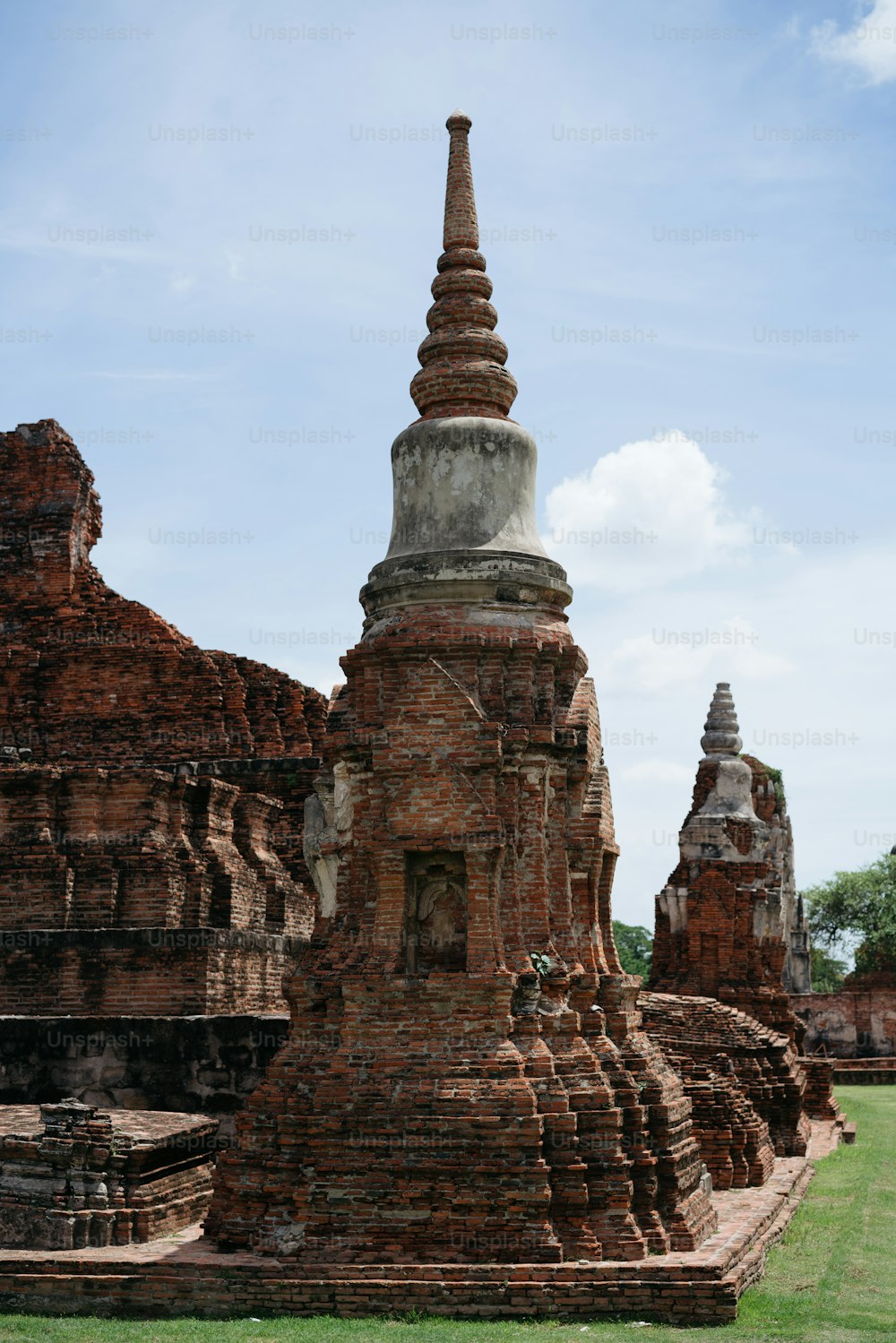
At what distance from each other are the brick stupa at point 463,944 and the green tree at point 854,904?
44.3 meters

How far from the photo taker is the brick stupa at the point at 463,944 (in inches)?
428

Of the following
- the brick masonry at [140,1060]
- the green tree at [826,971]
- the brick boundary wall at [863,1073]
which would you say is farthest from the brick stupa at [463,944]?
the green tree at [826,971]

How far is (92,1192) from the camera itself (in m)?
11.8

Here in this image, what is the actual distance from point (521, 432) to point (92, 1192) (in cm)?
667

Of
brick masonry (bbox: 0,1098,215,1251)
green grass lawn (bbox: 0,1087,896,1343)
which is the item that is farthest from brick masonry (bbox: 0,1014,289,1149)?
green grass lawn (bbox: 0,1087,896,1343)

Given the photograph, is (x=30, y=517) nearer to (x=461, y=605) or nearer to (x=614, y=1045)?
(x=461, y=605)

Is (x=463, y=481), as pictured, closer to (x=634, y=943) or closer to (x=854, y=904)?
(x=854, y=904)

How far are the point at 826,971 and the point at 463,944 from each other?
5859cm

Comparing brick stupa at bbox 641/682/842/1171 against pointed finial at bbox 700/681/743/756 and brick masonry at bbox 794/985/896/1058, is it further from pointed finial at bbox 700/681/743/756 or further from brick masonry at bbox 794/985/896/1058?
brick masonry at bbox 794/985/896/1058

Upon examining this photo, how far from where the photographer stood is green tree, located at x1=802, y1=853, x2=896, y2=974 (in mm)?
55906

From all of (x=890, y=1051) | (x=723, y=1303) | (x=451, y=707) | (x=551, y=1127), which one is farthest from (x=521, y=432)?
(x=890, y=1051)

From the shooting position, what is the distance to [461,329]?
43.5 ft

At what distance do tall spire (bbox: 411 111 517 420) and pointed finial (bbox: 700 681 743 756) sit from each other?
1420 centimetres

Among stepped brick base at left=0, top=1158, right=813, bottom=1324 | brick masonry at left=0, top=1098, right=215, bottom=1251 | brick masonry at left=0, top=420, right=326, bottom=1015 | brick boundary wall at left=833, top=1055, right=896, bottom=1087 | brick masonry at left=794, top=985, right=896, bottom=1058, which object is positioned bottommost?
stepped brick base at left=0, top=1158, right=813, bottom=1324
